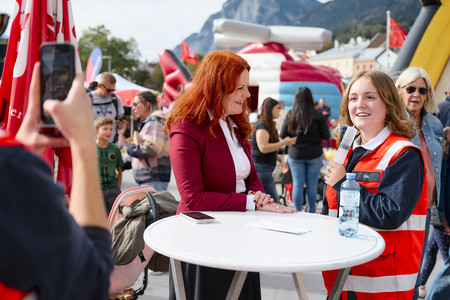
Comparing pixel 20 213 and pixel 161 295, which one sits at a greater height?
pixel 20 213

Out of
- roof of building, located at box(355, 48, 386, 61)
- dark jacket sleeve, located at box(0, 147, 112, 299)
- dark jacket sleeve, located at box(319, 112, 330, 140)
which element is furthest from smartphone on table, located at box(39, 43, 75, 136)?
roof of building, located at box(355, 48, 386, 61)

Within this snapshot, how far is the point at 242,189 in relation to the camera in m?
2.33

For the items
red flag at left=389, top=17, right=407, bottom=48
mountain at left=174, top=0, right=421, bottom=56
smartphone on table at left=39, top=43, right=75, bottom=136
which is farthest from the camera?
mountain at left=174, top=0, right=421, bottom=56

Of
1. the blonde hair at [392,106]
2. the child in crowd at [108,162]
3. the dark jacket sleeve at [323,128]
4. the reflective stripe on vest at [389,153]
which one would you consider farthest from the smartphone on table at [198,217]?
the dark jacket sleeve at [323,128]

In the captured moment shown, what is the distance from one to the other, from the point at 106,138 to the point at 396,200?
334 cm

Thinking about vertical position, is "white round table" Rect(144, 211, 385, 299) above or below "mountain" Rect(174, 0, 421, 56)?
below

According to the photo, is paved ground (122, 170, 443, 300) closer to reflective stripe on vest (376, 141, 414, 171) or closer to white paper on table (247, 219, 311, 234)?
white paper on table (247, 219, 311, 234)

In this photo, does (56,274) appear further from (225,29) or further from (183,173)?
(225,29)

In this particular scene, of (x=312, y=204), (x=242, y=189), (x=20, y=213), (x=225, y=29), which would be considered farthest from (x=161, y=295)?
(x=225, y=29)

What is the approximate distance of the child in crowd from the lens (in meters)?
4.27

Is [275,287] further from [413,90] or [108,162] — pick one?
[108,162]

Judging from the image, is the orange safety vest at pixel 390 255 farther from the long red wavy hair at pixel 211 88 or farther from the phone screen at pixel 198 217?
the long red wavy hair at pixel 211 88

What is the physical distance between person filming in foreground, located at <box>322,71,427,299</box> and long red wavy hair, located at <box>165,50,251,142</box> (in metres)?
0.67

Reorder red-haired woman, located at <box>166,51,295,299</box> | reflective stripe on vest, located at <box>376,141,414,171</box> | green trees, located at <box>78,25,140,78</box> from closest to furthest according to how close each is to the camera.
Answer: reflective stripe on vest, located at <box>376,141,414,171</box>
red-haired woman, located at <box>166,51,295,299</box>
green trees, located at <box>78,25,140,78</box>
